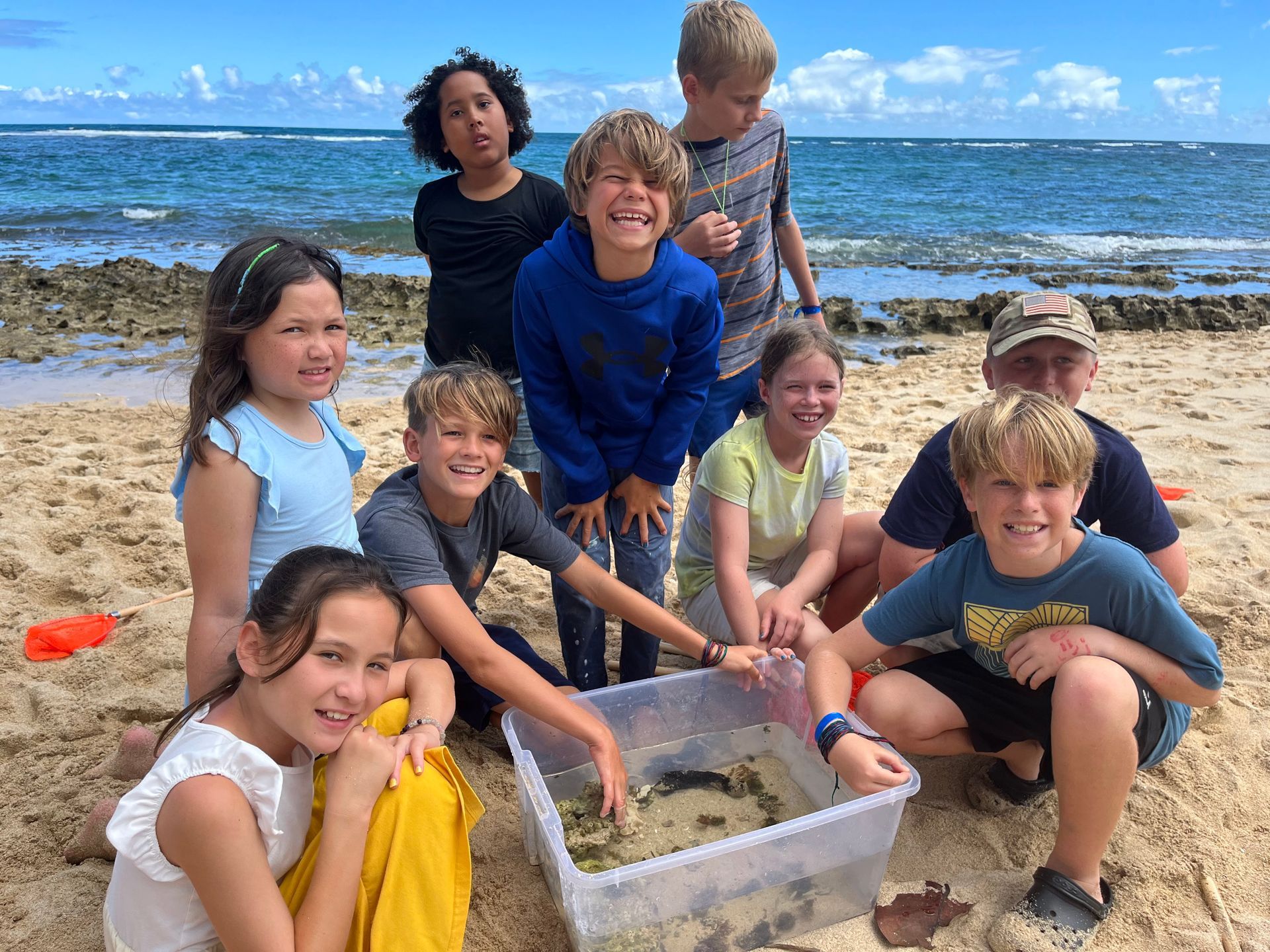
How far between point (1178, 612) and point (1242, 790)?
2.36 ft

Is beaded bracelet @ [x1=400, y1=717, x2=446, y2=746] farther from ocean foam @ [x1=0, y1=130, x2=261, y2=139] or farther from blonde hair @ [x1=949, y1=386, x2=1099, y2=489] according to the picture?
ocean foam @ [x1=0, y1=130, x2=261, y2=139]

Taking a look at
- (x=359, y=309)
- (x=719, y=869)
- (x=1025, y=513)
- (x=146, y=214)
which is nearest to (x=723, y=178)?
(x=1025, y=513)

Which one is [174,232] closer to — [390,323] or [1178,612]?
[390,323]

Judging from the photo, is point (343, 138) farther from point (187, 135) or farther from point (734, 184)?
point (734, 184)

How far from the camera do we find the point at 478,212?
3061 mm

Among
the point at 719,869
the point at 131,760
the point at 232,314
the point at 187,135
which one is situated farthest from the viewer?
the point at 187,135

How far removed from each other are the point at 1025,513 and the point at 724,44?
1.62 m

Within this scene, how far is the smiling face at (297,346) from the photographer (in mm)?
1921

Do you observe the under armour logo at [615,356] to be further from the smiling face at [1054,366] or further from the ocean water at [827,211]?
the ocean water at [827,211]

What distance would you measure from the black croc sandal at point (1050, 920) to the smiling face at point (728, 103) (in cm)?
215

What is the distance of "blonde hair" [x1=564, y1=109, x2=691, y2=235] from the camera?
86.9 inches

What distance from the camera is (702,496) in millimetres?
2672

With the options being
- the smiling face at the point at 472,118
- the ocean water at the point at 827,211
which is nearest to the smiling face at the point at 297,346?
the smiling face at the point at 472,118

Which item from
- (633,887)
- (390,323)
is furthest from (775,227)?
(390,323)
